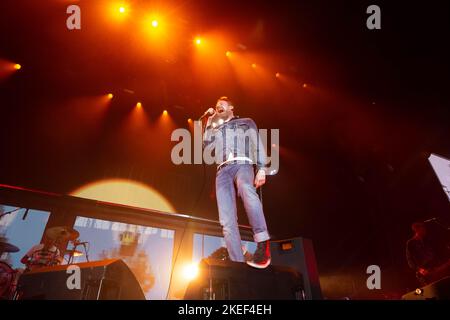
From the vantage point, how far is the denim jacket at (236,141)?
2439mm

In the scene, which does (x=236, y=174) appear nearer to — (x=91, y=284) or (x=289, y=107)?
(x=91, y=284)

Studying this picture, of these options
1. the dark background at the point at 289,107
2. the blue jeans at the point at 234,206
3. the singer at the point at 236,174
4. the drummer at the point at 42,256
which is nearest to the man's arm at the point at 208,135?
the singer at the point at 236,174

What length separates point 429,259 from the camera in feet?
12.2

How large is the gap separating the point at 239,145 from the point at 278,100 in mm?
3722

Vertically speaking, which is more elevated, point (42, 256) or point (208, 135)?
point (208, 135)

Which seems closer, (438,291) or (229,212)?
(438,291)

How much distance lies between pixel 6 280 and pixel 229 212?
346 cm

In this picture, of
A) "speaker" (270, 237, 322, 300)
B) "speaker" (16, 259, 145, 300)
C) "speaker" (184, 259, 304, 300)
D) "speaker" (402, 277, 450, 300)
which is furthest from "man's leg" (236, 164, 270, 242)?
"speaker" (402, 277, 450, 300)

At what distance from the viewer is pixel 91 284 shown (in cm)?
135

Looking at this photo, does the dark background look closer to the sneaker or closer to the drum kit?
the drum kit

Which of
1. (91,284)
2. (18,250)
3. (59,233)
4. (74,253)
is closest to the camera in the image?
(91,284)

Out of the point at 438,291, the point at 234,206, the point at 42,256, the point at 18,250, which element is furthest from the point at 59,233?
the point at 438,291

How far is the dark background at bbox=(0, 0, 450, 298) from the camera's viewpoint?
4.27 meters

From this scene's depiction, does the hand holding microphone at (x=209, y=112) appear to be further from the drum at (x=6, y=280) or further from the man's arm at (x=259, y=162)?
the drum at (x=6, y=280)
